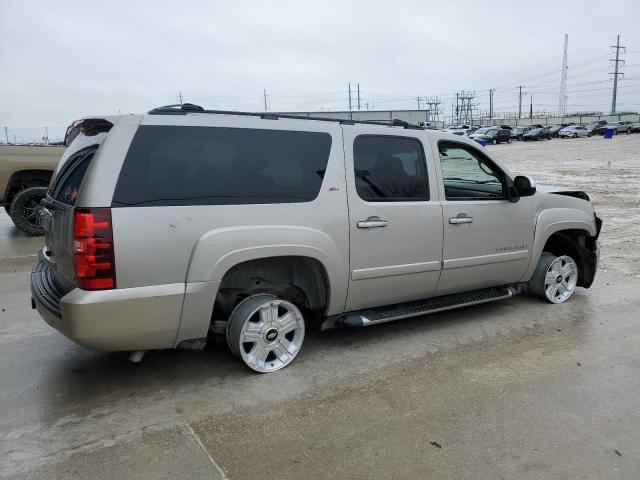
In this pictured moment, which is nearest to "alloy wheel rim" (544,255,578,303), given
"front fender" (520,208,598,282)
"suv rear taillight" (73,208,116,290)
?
"front fender" (520,208,598,282)

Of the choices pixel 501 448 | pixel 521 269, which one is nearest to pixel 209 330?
pixel 501 448

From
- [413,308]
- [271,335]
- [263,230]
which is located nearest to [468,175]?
[413,308]

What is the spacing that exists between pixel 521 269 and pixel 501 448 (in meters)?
2.53

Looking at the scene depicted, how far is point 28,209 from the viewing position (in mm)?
9617

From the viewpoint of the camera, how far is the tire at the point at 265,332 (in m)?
3.76

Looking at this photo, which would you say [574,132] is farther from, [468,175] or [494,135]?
[468,175]

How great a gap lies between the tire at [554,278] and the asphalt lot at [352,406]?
464mm

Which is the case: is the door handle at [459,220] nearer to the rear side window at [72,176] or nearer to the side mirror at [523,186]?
the side mirror at [523,186]

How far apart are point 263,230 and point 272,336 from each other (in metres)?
0.80

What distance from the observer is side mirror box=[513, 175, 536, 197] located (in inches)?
193

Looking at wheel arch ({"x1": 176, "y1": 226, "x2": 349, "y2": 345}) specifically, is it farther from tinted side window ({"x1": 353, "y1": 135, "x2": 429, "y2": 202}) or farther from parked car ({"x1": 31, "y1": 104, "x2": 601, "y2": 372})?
tinted side window ({"x1": 353, "y1": 135, "x2": 429, "y2": 202})

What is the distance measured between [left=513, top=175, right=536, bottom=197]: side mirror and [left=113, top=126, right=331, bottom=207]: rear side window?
1.97m

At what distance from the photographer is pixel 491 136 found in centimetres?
5325

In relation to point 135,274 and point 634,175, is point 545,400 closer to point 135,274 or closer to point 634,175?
point 135,274
